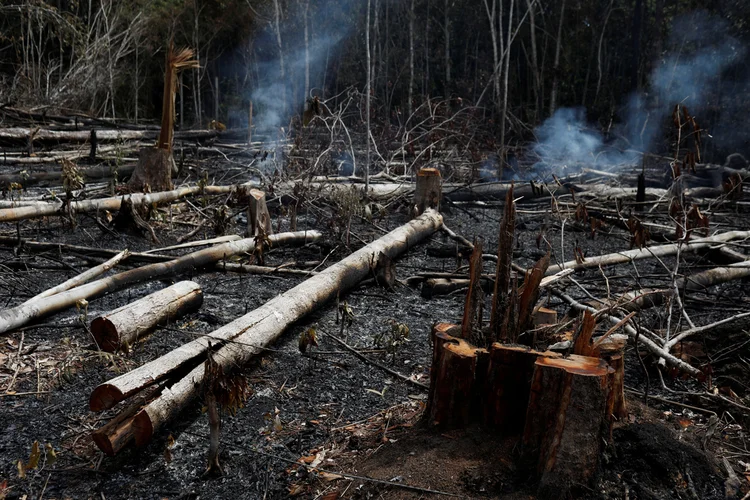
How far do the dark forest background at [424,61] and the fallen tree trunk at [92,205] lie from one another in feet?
19.5

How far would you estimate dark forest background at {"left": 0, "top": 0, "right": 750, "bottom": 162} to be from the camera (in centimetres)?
1408

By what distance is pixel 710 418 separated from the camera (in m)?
2.89

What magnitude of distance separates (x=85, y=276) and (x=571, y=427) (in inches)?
149

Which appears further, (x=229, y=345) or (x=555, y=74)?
(x=555, y=74)

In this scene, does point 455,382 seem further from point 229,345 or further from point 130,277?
point 130,277

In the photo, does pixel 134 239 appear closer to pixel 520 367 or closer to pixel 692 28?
pixel 520 367

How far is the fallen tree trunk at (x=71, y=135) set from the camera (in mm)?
10953

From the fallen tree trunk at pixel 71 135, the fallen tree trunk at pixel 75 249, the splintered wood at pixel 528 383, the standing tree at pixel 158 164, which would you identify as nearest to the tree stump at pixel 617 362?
the splintered wood at pixel 528 383

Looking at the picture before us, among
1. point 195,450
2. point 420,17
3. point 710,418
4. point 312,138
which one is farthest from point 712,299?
point 420,17

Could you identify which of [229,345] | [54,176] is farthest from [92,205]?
[229,345]

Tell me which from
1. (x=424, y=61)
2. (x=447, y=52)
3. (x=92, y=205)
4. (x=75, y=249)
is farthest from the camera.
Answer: (x=424, y=61)

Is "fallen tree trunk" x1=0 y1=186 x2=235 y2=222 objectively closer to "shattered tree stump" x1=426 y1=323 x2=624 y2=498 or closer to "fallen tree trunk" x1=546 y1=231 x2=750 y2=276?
"fallen tree trunk" x1=546 y1=231 x2=750 y2=276

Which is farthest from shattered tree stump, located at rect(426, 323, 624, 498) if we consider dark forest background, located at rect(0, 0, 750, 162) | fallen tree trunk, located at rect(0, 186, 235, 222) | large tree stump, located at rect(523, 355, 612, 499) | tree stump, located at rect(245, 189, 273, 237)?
dark forest background, located at rect(0, 0, 750, 162)

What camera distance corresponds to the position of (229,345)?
3.34m
